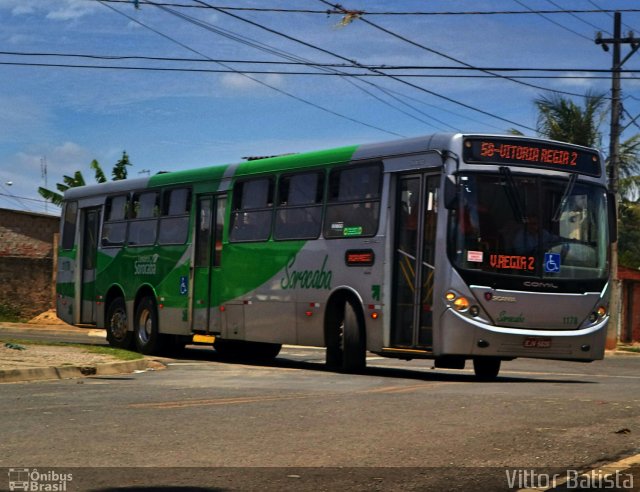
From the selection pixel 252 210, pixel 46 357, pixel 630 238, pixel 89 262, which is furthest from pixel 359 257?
pixel 630 238

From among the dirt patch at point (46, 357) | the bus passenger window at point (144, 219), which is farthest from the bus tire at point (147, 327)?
the dirt patch at point (46, 357)

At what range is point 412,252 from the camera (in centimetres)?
1684

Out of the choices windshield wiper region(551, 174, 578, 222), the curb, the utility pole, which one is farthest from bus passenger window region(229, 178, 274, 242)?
the utility pole

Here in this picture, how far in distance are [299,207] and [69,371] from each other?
4.99m

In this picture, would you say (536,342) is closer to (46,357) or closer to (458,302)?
(458,302)

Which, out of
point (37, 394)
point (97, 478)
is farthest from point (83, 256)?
point (97, 478)

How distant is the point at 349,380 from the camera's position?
51.5 ft

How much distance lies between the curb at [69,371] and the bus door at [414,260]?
4126mm

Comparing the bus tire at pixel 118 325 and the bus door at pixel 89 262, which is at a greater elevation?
the bus door at pixel 89 262

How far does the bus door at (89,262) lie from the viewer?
2536 cm

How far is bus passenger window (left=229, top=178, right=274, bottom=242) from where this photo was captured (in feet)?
65.8

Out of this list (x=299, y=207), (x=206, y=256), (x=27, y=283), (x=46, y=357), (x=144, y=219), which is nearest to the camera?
(x=46, y=357)

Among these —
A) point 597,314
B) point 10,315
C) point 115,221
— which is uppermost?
point 115,221

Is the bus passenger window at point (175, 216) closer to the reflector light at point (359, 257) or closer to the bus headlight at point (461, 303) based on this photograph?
the reflector light at point (359, 257)
